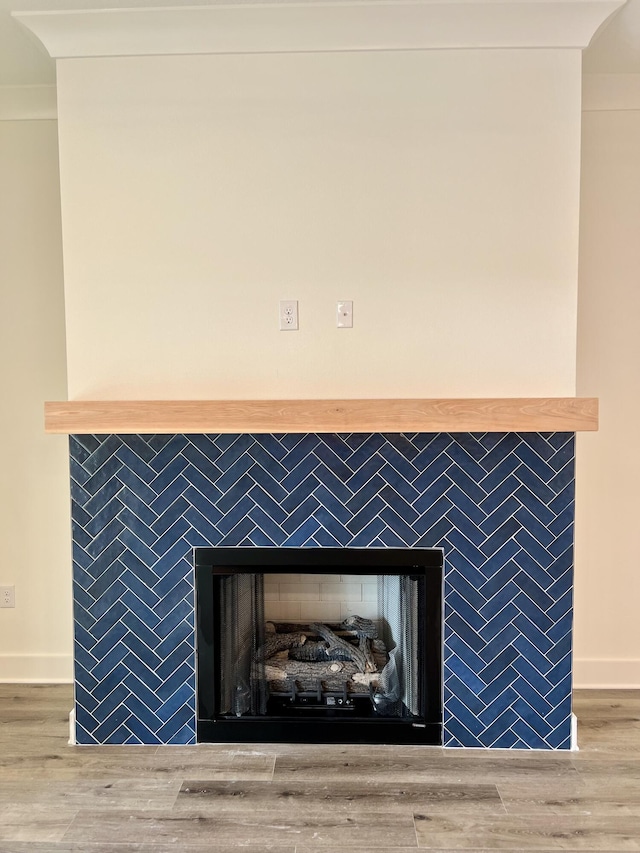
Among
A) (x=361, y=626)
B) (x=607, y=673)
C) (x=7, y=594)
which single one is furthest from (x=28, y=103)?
(x=607, y=673)

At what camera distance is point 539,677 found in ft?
6.73

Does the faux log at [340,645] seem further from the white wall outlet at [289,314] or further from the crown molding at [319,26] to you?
the crown molding at [319,26]

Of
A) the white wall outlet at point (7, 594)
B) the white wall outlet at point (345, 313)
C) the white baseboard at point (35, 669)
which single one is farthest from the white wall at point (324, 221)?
the white baseboard at point (35, 669)

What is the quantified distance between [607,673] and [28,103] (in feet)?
10.5

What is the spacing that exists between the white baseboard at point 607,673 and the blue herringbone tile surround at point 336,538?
0.51 meters

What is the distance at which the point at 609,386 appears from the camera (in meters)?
2.47

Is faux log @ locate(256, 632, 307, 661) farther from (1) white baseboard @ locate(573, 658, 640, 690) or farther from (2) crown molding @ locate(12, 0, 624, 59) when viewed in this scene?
(2) crown molding @ locate(12, 0, 624, 59)

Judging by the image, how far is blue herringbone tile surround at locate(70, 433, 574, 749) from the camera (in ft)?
6.68

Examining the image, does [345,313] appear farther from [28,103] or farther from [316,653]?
[28,103]

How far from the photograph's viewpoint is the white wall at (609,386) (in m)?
2.40

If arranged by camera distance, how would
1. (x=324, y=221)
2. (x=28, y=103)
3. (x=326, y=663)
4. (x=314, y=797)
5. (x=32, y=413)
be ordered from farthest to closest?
(x=32, y=413), (x=28, y=103), (x=326, y=663), (x=324, y=221), (x=314, y=797)

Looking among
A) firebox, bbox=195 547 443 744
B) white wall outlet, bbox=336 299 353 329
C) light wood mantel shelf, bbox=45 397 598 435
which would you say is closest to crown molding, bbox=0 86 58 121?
light wood mantel shelf, bbox=45 397 598 435

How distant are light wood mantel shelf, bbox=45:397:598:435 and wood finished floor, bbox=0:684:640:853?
3.49 ft

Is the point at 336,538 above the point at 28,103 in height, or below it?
below
